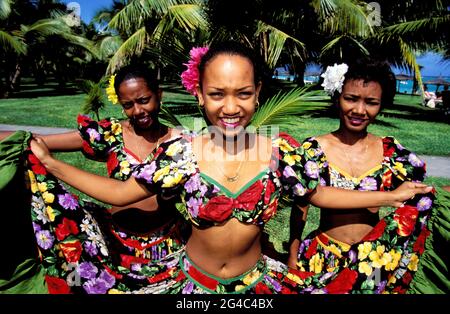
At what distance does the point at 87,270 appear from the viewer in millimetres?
2148

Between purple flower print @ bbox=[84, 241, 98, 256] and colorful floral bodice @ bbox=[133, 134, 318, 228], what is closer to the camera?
colorful floral bodice @ bbox=[133, 134, 318, 228]

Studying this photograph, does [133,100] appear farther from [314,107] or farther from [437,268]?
[437,268]

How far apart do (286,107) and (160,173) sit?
1.99 metres

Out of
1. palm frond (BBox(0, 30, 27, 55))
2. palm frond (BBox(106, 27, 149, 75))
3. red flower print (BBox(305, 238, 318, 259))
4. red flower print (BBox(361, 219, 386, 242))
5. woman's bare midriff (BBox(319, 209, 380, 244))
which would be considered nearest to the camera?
red flower print (BBox(361, 219, 386, 242))

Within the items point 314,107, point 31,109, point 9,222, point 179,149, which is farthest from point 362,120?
point 31,109

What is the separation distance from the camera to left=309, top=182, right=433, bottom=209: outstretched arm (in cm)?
229

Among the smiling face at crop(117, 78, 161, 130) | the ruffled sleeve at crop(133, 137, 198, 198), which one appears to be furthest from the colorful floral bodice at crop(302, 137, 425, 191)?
the smiling face at crop(117, 78, 161, 130)

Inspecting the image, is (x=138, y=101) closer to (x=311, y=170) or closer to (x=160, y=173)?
(x=160, y=173)

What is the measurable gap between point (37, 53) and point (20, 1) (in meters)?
3.19

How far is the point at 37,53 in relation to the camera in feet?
74.3

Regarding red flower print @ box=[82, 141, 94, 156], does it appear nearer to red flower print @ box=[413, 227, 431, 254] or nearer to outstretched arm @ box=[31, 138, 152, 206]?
outstretched arm @ box=[31, 138, 152, 206]

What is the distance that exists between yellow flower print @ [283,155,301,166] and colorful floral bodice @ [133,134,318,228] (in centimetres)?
9

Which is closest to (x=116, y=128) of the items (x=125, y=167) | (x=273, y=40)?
(x=125, y=167)

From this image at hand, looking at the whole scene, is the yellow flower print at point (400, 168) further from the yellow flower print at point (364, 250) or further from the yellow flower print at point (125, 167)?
the yellow flower print at point (125, 167)
